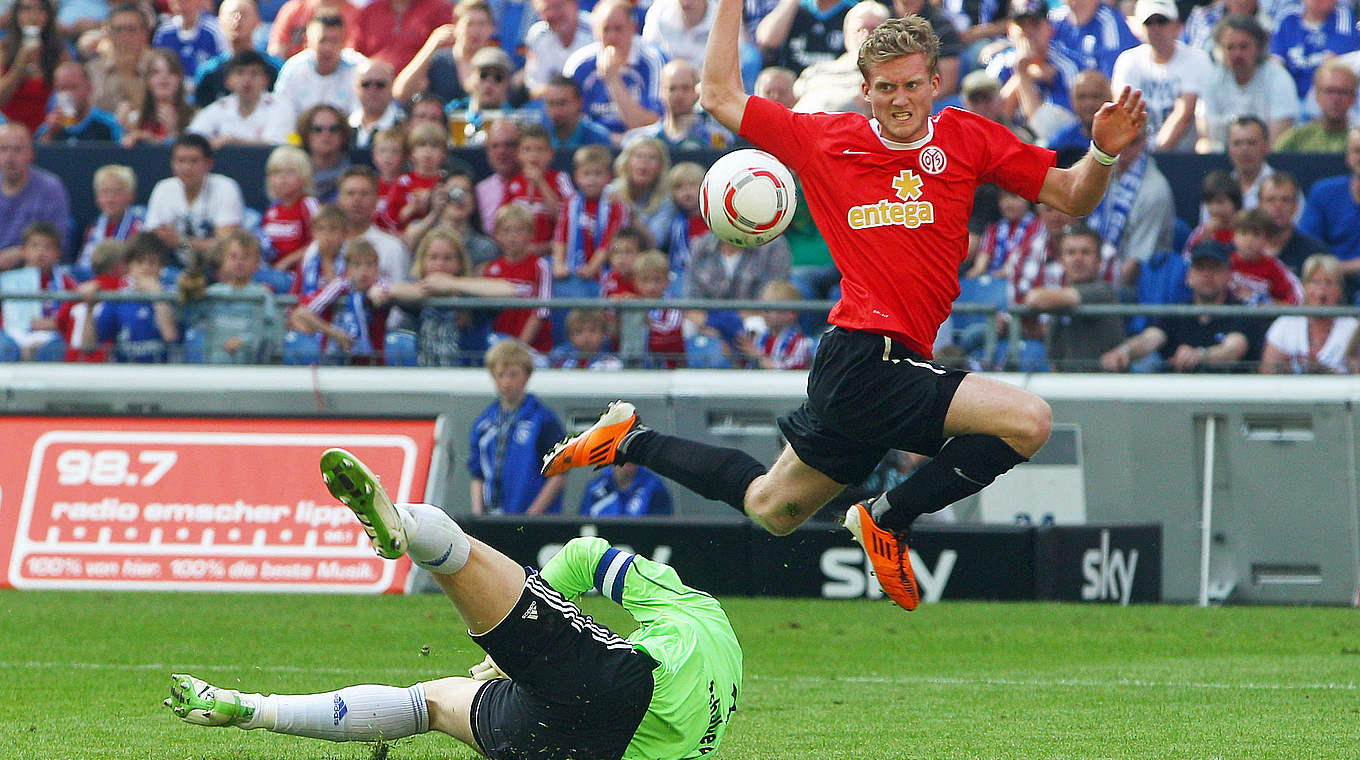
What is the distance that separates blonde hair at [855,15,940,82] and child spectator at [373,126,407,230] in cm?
790

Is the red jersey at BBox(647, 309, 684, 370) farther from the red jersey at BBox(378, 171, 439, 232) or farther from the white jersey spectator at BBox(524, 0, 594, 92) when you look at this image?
the white jersey spectator at BBox(524, 0, 594, 92)

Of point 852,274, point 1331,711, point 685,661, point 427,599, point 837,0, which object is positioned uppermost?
point 837,0

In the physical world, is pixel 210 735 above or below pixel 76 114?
below

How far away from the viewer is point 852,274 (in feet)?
23.5

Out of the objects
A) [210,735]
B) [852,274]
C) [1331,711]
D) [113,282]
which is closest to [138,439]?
[113,282]

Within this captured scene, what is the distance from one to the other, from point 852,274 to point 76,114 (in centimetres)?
1111

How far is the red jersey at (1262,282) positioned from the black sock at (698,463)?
6.03 m

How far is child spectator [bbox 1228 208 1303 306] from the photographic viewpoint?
12727mm

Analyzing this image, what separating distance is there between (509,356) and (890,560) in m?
5.67

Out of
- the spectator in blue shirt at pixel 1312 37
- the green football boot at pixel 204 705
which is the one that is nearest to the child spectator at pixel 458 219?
the spectator in blue shirt at pixel 1312 37

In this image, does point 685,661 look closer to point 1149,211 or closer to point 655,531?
point 655,531

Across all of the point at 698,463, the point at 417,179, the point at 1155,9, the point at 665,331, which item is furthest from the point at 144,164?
the point at 698,463

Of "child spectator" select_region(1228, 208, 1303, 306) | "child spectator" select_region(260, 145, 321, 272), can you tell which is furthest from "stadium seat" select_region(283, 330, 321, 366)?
"child spectator" select_region(1228, 208, 1303, 306)

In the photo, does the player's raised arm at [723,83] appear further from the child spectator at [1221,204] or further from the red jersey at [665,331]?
the child spectator at [1221,204]
